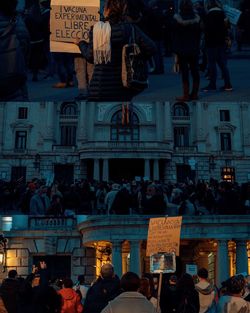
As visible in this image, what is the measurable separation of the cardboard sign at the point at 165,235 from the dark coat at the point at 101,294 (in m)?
1.09

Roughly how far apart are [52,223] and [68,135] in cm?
2465

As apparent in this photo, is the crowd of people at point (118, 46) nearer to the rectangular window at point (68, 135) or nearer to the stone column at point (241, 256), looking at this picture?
the stone column at point (241, 256)

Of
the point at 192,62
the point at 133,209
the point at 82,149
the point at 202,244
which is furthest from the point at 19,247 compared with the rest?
the point at 82,149

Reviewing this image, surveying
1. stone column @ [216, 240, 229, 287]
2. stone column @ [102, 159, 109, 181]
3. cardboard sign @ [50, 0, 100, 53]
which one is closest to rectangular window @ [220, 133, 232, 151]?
stone column @ [102, 159, 109, 181]

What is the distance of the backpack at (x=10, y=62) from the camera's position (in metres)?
7.80

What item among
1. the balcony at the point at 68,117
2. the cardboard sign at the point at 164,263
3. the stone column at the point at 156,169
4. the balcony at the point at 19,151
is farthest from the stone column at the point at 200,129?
the cardboard sign at the point at 164,263

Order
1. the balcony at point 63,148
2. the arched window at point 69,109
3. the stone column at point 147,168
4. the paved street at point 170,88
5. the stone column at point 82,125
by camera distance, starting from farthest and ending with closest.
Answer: the arched window at point 69,109 → the stone column at point 147,168 → the stone column at point 82,125 → the balcony at point 63,148 → the paved street at point 170,88

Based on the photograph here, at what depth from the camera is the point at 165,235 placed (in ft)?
24.4

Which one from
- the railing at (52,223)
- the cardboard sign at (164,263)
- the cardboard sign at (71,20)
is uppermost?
the cardboard sign at (71,20)

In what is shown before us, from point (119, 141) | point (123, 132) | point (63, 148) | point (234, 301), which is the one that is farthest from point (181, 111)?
point (234, 301)

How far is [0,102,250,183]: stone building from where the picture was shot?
45438mm

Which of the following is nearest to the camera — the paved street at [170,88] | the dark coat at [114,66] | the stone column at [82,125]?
the dark coat at [114,66]

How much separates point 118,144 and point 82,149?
301 centimetres

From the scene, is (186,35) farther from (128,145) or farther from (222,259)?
(128,145)
